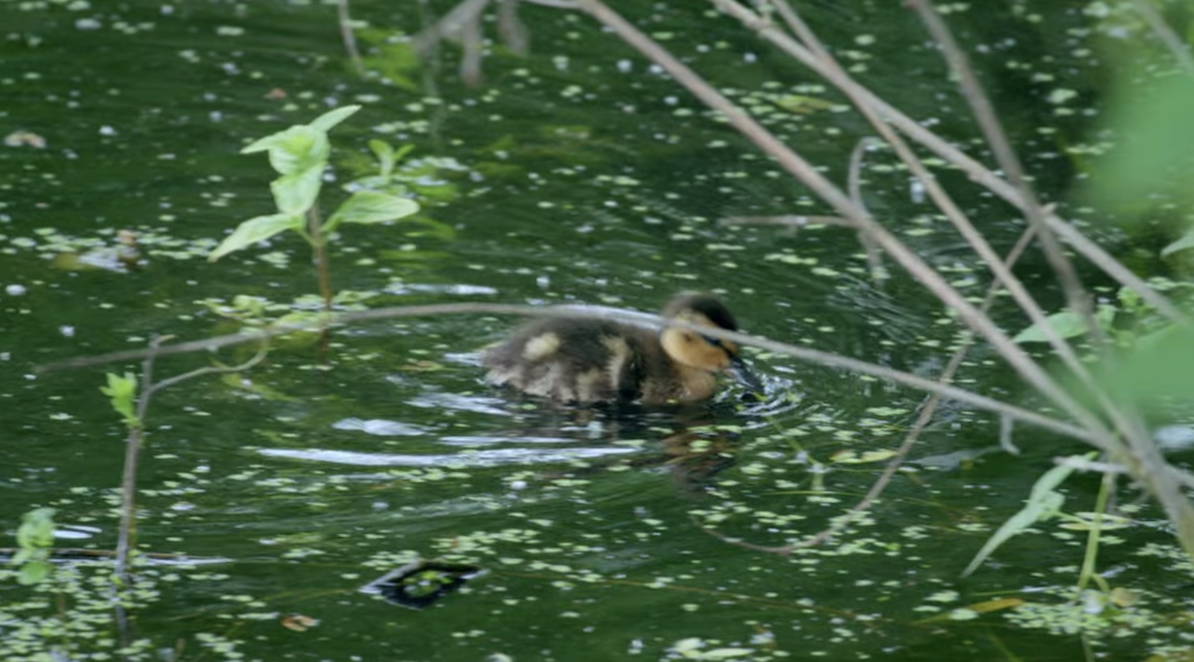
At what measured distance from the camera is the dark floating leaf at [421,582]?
12.9ft

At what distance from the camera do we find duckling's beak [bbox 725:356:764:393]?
17.3 feet

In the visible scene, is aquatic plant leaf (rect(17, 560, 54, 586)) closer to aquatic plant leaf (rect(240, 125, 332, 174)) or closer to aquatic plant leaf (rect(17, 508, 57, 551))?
aquatic plant leaf (rect(17, 508, 57, 551))

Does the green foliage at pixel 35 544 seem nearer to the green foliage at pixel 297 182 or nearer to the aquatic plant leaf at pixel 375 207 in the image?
the green foliage at pixel 297 182

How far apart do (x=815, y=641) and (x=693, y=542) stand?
0.52 metres

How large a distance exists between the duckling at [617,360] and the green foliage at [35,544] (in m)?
1.51

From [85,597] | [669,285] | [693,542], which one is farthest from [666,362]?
[85,597]

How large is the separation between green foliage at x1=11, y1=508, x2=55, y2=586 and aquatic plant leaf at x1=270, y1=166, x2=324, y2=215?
0.81 meters

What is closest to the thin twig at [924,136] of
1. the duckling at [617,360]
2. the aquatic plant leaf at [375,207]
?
the aquatic plant leaf at [375,207]

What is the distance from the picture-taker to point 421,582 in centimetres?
398

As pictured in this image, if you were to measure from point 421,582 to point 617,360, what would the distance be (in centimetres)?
142

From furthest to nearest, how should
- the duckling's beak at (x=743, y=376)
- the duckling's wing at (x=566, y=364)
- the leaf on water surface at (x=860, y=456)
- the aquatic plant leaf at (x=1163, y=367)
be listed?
the duckling's beak at (x=743, y=376) → the duckling's wing at (x=566, y=364) → the leaf on water surface at (x=860, y=456) → the aquatic plant leaf at (x=1163, y=367)

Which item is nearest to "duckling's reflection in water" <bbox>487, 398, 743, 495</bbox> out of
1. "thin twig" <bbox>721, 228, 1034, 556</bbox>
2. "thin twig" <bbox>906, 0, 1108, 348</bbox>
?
"thin twig" <bbox>721, 228, 1034, 556</bbox>

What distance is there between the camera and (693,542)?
4.27m

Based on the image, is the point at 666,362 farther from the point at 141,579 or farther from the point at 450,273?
the point at 141,579
